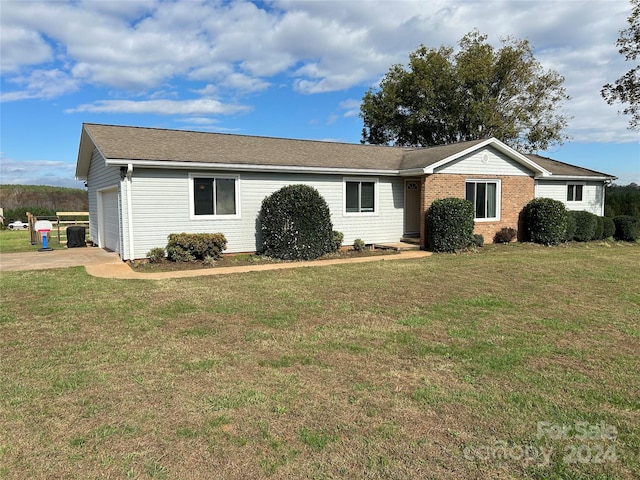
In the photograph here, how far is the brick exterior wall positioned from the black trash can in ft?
41.0

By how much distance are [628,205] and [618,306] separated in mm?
21170

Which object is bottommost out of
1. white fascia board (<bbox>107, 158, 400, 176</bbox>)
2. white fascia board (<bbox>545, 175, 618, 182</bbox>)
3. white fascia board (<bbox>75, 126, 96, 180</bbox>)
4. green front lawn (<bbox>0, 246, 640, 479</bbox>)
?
green front lawn (<bbox>0, 246, 640, 479</bbox>)

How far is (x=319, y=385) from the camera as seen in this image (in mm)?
3900

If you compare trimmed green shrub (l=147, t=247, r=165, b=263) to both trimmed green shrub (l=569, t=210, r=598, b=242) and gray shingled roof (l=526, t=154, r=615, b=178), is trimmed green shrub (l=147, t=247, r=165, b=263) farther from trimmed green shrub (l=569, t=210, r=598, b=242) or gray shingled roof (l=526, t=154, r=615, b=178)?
gray shingled roof (l=526, t=154, r=615, b=178)

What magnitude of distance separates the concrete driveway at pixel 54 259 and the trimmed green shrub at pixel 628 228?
19.7 m

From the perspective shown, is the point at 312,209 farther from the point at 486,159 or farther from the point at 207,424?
the point at 207,424

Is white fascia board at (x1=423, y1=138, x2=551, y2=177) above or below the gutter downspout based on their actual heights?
above

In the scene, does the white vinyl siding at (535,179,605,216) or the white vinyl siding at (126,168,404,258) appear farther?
the white vinyl siding at (535,179,605,216)

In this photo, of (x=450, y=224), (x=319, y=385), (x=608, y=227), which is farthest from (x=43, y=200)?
(x=608, y=227)

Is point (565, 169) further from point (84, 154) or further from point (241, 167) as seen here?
point (84, 154)

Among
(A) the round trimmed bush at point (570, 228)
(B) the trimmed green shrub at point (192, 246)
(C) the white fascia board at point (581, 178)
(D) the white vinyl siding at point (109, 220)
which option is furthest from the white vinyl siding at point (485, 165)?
(D) the white vinyl siding at point (109, 220)

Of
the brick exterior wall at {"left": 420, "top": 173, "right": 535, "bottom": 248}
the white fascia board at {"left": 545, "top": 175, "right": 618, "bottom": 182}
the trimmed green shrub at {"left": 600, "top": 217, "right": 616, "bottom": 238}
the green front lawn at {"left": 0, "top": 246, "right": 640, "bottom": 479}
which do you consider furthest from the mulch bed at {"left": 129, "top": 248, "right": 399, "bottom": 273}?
the trimmed green shrub at {"left": 600, "top": 217, "right": 616, "bottom": 238}

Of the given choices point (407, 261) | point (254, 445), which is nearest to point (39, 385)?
point (254, 445)

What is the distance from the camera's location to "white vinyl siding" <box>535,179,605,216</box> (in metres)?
18.2
